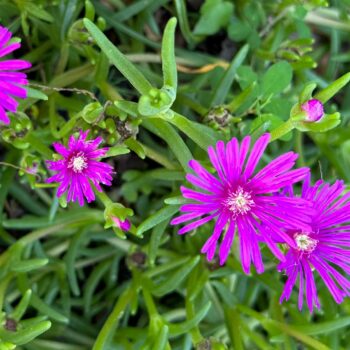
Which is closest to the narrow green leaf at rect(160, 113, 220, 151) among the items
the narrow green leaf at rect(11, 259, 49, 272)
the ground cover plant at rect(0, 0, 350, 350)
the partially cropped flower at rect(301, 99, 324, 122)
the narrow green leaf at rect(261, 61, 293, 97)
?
the ground cover plant at rect(0, 0, 350, 350)

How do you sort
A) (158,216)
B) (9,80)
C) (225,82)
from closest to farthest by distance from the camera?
(9,80), (158,216), (225,82)

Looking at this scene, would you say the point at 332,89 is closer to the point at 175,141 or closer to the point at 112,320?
the point at 175,141

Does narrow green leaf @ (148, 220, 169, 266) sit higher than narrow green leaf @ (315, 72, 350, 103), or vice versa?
narrow green leaf @ (315, 72, 350, 103)

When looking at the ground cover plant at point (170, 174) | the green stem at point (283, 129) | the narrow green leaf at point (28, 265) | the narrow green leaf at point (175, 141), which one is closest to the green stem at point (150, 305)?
the ground cover plant at point (170, 174)

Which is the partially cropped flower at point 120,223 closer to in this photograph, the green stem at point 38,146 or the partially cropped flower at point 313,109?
the green stem at point 38,146

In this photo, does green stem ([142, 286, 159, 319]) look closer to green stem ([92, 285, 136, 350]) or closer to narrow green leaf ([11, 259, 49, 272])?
green stem ([92, 285, 136, 350])

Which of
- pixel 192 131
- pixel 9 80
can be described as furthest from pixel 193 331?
pixel 9 80

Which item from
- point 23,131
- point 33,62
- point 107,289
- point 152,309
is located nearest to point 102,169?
point 23,131
